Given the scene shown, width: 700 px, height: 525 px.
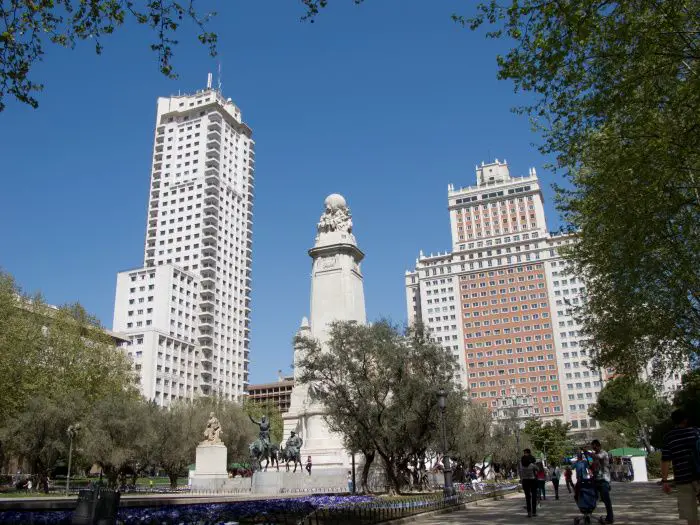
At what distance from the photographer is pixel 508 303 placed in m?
123

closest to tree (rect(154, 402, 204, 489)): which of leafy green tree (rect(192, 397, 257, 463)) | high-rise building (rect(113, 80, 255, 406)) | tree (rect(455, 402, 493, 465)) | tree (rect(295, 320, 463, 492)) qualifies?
leafy green tree (rect(192, 397, 257, 463))

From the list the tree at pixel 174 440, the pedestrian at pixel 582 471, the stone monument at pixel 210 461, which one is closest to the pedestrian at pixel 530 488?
the pedestrian at pixel 582 471

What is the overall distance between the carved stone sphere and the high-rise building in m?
60.3

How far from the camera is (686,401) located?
48.0 m

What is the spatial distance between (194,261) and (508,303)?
6460 cm

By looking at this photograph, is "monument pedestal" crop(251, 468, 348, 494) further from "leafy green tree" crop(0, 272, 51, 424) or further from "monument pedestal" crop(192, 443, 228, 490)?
"leafy green tree" crop(0, 272, 51, 424)

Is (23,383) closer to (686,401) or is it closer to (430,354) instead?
(430,354)

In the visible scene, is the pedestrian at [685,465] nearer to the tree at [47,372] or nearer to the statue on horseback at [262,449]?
the statue on horseback at [262,449]

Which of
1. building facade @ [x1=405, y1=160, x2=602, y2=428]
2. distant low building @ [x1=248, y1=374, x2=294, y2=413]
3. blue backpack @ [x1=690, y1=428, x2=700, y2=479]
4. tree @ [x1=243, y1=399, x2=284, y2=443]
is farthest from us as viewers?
distant low building @ [x1=248, y1=374, x2=294, y2=413]

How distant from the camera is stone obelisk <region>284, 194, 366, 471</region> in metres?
38.7

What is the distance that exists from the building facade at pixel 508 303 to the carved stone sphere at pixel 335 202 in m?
76.5

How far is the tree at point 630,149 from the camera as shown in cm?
1402

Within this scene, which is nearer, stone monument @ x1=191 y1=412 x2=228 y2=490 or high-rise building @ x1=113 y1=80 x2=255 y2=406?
stone monument @ x1=191 y1=412 x2=228 y2=490

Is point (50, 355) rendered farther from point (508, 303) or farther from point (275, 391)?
point (275, 391)
